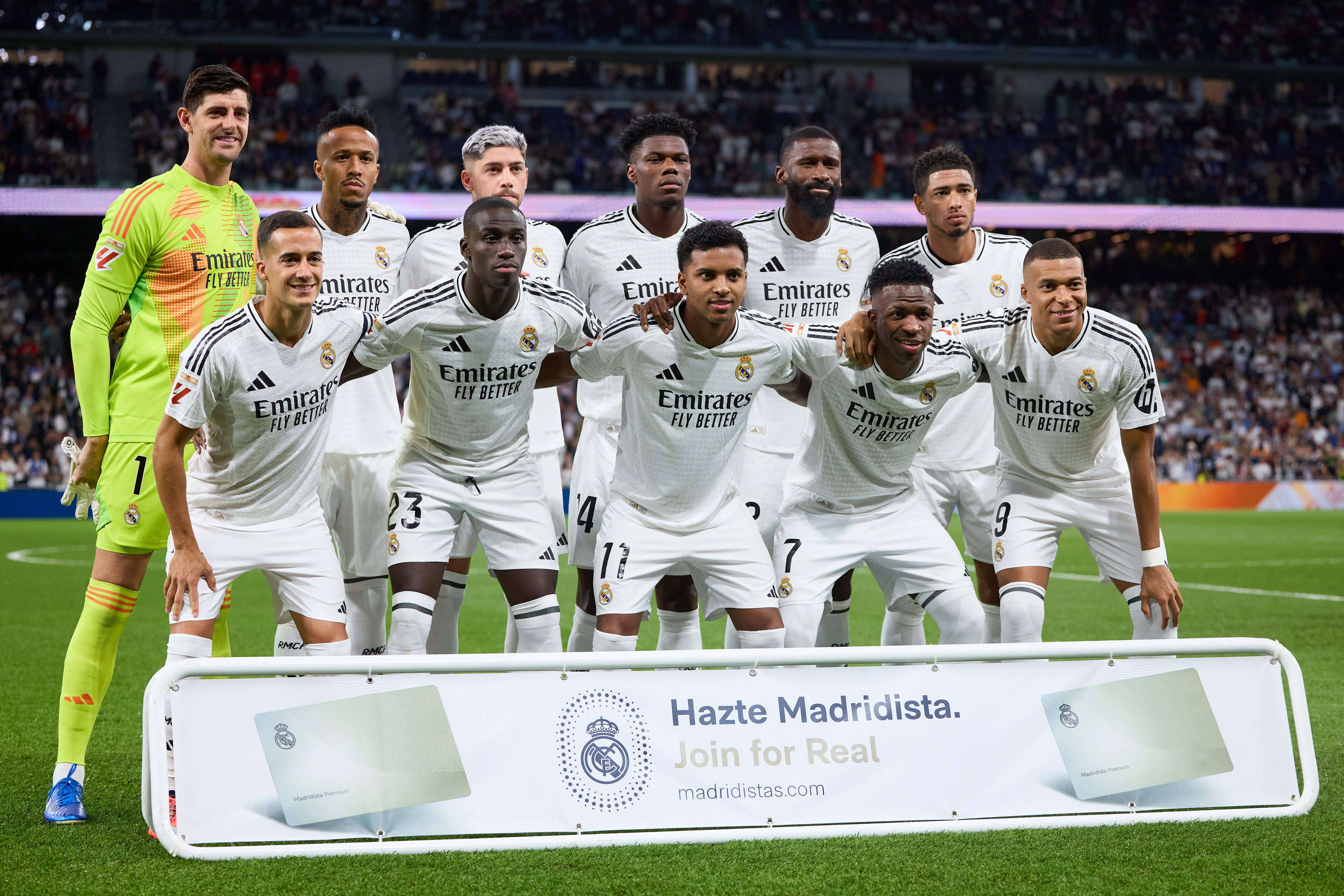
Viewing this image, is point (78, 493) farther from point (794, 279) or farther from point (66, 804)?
point (794, 279)

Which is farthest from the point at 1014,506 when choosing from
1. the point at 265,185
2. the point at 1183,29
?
the point at 1183,29

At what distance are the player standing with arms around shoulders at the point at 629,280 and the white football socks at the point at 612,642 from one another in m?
0.72

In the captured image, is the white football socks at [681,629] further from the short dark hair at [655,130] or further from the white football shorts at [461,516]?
the short dark hair at [655,130]

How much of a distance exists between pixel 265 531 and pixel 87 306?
110 cm

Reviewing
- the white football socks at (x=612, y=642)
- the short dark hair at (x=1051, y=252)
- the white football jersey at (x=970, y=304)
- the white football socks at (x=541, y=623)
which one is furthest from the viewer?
the white football jersey at (x=970, y=304)

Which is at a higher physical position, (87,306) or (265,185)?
(265,185)

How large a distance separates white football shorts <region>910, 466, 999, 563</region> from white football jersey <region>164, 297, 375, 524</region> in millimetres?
2733

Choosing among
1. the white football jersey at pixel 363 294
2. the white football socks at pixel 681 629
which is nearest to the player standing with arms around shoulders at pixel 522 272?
the white football jersey at pixel 363 294

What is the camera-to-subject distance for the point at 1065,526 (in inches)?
210

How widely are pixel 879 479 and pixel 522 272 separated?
178 cm

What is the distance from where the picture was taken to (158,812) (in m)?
3.67

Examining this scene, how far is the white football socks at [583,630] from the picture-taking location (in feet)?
18.1

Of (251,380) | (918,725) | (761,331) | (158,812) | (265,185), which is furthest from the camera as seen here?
(265,185)

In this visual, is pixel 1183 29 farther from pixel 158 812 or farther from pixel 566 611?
pixel 158 812
